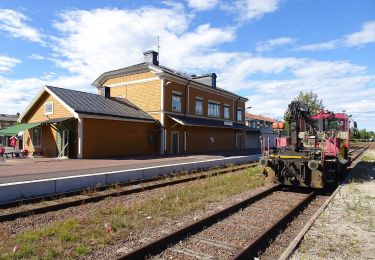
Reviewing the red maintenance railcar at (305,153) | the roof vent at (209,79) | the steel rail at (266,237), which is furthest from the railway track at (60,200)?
the roof vent at (209,79)

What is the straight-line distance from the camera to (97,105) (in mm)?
23047

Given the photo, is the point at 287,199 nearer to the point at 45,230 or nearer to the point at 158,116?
the point at 45,230

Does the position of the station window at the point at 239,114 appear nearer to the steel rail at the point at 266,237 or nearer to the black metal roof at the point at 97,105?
the black metal roof at the point at 97,105

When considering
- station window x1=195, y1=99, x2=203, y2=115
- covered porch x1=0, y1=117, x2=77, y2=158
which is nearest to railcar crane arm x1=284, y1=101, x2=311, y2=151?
covered porch x1=0, y1=117, x2=77, y2=158

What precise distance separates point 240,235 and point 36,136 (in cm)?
2262

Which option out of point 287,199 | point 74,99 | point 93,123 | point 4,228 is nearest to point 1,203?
point 4,228

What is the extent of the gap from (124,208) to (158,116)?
744 inches

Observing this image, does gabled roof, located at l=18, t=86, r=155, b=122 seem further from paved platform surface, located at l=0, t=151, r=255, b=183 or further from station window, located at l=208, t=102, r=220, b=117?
station window, located at l=208, t=102, r=220, b=117

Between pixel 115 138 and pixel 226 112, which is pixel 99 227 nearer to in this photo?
pixel 115 138

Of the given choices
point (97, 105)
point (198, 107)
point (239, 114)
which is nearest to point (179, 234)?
point (97, 105)

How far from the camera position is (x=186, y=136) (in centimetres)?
2812

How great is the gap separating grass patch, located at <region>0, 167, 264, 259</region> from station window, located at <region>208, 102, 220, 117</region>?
22.7 m

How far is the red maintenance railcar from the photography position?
10086 millimetres

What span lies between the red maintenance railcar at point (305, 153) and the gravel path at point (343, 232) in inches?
46.7
